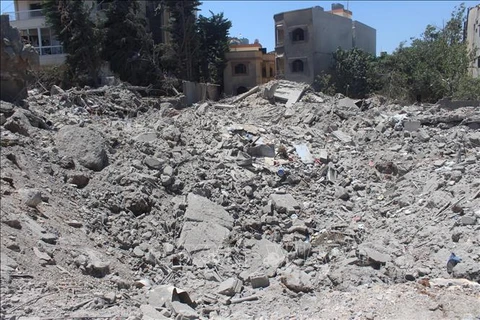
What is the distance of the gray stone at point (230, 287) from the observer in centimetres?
540

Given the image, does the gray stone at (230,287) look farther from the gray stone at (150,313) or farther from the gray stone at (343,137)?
the gray stone at (343,137)

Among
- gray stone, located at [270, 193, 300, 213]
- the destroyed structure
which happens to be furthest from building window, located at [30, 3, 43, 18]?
gray stone, located at [270, 193, 300, 213]

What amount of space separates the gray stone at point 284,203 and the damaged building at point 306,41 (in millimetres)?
18376

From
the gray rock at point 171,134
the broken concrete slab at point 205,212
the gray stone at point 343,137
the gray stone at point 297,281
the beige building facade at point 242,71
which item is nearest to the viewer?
the gray stone at point 297,281

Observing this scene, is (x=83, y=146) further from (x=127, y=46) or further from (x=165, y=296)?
(x=127, y=46)

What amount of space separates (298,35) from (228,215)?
20586 millimetres

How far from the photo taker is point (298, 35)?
2611 centimetres

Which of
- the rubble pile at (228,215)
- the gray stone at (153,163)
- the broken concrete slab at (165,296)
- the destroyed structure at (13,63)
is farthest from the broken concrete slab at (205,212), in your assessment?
the destroyed structure at (13,63)

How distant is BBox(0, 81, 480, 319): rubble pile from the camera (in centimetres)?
476

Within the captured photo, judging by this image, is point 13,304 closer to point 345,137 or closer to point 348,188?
point 348,188

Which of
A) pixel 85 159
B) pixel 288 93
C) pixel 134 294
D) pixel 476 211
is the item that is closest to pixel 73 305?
pixel 134 294

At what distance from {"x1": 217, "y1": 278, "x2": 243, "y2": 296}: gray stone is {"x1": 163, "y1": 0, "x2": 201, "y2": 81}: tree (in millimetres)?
18485

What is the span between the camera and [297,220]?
24.2 ft

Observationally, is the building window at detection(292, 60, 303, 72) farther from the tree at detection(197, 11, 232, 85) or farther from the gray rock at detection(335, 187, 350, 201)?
the gray rock at detection(335, 187, 350, 201)
